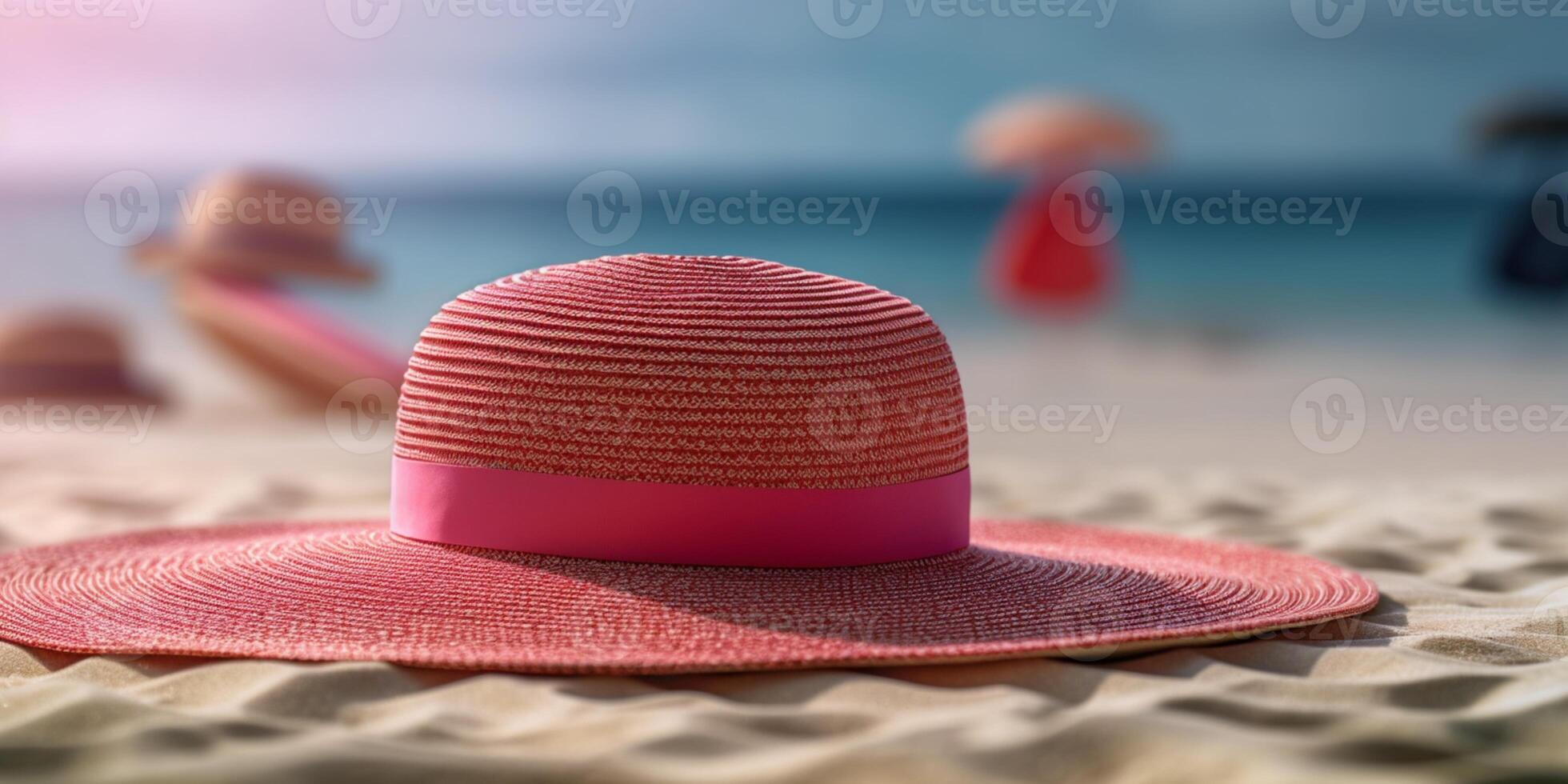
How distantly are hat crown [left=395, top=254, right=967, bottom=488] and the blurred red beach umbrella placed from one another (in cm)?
501

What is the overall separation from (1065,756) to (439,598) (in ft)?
2.46

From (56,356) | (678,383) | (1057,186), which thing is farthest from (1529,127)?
(678,383)

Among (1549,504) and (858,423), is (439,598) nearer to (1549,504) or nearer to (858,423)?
(858,423)

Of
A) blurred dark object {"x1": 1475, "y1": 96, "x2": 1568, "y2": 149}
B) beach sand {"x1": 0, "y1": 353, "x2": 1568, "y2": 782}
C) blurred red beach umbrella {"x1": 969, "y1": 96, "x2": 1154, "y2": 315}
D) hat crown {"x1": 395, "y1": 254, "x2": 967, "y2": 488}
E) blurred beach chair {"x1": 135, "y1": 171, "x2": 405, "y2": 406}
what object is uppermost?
blurred dark object {"x1": 1475, "y1": 96, "x2": 1568, "y2": 149}

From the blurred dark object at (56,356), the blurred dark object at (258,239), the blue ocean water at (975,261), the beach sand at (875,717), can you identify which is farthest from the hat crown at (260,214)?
the blue ocean water at (975,261)

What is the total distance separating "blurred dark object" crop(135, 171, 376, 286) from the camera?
4613 mm

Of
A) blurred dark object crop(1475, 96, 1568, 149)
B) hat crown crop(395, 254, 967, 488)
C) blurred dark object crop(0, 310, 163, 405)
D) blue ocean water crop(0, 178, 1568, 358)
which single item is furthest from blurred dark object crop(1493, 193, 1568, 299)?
hat crown crop(395, 254, 967, 488)

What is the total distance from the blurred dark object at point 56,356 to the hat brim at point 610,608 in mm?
3697

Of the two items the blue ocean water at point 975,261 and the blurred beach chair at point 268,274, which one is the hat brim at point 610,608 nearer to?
the blurred beach chair at point 268,274

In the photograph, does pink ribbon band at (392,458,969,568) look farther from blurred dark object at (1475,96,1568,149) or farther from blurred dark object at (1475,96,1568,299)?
blurred dark object at (1475,96,1568,149)

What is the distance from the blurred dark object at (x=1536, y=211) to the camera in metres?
8.78

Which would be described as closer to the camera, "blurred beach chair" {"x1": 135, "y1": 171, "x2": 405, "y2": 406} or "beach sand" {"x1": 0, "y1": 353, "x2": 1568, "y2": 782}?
"beach sand" {"x1": 0, "y1": 353, "x2": 1568, "y2": 782}

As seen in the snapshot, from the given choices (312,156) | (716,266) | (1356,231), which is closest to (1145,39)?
(1356,231)

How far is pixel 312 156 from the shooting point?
13.7 meters
